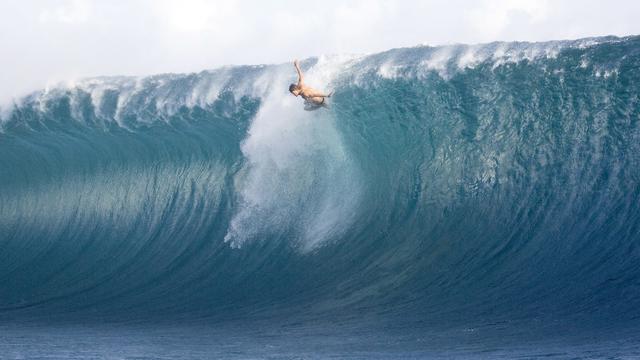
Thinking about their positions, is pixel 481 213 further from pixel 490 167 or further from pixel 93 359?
pixel 93 359

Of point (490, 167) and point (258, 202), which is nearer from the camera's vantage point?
point (490, 167)

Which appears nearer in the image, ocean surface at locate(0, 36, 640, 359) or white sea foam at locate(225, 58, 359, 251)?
ocean surface at locate(0, 36, 640, 359)

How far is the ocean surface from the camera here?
841 cm

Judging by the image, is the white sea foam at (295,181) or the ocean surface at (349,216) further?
the white sea foam at (295,181)

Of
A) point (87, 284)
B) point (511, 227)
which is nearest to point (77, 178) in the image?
point (87, 284)

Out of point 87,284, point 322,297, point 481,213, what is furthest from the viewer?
point 87,284

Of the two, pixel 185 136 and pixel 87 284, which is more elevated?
pixel 185 136

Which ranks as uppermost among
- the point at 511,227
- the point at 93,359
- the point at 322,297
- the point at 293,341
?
the point at 511,227

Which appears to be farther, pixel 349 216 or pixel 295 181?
pixel 295 181

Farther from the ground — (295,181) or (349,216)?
(295,181)

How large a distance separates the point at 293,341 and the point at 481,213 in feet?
11.6

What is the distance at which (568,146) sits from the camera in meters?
11.0

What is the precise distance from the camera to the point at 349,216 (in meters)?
11.7

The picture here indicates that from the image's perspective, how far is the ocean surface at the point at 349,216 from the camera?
8.41m
